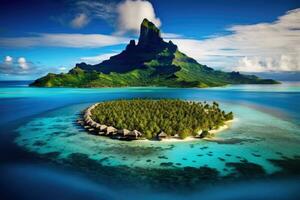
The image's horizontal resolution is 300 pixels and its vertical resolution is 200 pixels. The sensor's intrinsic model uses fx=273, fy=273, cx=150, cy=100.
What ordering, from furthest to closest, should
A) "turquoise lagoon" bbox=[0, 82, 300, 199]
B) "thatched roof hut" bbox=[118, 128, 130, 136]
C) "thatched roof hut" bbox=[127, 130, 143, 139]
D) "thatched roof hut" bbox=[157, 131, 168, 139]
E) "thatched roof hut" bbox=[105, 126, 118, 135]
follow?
"thatched roof hut" bbox=[105, 126, 118, 135], "thatched roof hut" bbox=[118, 128, 130, 136], "thatched roof hut" bbox=[127, 130, 143, 139], "thatched roof hut" bbox=[157, 131, 168, 139], "turquoise lagoon" bbox=[0, 82, 300, 199]

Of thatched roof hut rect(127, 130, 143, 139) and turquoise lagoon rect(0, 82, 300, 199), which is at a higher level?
thatched roof hut rect(127, 130, 143, 139)

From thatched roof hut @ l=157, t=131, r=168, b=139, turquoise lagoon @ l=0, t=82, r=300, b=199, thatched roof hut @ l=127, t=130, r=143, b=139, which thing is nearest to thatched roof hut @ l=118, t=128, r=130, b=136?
thatched roof hut @ l=127, t=130, r=143, b=139

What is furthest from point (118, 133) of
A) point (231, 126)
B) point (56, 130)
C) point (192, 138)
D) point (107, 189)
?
point (231, 126)

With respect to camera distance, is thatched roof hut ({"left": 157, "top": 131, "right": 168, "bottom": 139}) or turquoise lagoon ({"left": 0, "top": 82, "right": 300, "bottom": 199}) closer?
turquoise lagoon ({"left": 0, "top": 82, "right": 300, "bottom": 199})

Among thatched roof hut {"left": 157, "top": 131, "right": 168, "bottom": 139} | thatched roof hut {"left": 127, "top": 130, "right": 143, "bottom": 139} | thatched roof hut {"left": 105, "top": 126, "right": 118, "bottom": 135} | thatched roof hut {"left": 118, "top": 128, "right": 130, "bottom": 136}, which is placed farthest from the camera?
thatched roof hut {"left": 105, "top": 126, "right": 118, "bottom": 135}

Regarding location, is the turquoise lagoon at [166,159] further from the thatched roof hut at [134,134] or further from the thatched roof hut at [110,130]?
Answer: the thatched roof hut at [134,134]

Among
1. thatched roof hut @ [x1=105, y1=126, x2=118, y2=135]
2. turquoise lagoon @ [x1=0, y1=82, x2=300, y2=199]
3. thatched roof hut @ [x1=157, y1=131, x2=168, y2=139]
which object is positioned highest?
thatched roof hut @ [x1=105, y1=126, x2=118, y2=135]

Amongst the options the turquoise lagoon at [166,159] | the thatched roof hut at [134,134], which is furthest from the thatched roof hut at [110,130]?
the thatched roof hut at [134,134]

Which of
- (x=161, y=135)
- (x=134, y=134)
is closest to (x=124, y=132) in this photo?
(x=134, y=134)

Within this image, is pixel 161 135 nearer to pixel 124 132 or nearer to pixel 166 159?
pixel 124 132

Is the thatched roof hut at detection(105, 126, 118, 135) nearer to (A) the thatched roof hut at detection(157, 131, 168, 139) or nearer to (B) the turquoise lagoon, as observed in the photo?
(B) the turquoise lagoon

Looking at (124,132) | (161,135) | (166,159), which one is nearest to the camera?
(166,159)
